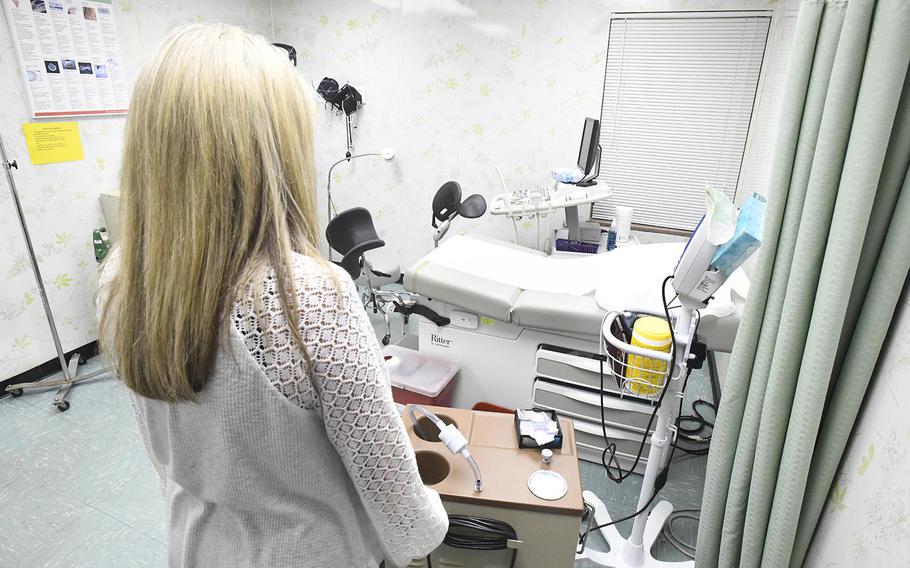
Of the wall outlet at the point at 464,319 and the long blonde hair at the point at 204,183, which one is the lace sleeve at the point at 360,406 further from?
the wall outlet at the point at 464,319

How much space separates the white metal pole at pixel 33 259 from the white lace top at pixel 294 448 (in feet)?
7.53

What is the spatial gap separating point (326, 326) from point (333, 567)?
1.50ft

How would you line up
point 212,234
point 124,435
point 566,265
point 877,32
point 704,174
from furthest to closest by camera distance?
point 704,174, point 566,265, point 124,435, point 877,32, point 212,234

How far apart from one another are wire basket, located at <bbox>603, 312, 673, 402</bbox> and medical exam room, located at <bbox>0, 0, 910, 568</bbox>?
0.01 meters

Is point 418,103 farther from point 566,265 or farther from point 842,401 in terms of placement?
point 842,401

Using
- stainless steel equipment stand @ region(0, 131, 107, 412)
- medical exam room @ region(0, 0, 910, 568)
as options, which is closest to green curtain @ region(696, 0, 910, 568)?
medical exam room @ region(0, 0, 910, 568)

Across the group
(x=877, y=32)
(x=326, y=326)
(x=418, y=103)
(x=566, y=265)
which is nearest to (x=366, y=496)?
(x=326, y=326)

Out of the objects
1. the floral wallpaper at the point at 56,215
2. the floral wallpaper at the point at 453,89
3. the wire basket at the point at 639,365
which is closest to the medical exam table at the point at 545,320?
the wire basket at the point at 639,365

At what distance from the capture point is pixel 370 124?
3.90 metres

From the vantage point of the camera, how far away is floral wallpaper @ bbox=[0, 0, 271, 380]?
2.52 metres

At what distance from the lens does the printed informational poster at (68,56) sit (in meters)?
2.48

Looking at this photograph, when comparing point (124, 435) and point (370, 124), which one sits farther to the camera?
point (370, 124)

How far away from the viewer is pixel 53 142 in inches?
105

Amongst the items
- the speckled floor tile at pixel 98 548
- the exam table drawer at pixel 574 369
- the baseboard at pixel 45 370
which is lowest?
the speckled floor tile at pixel 98 548
